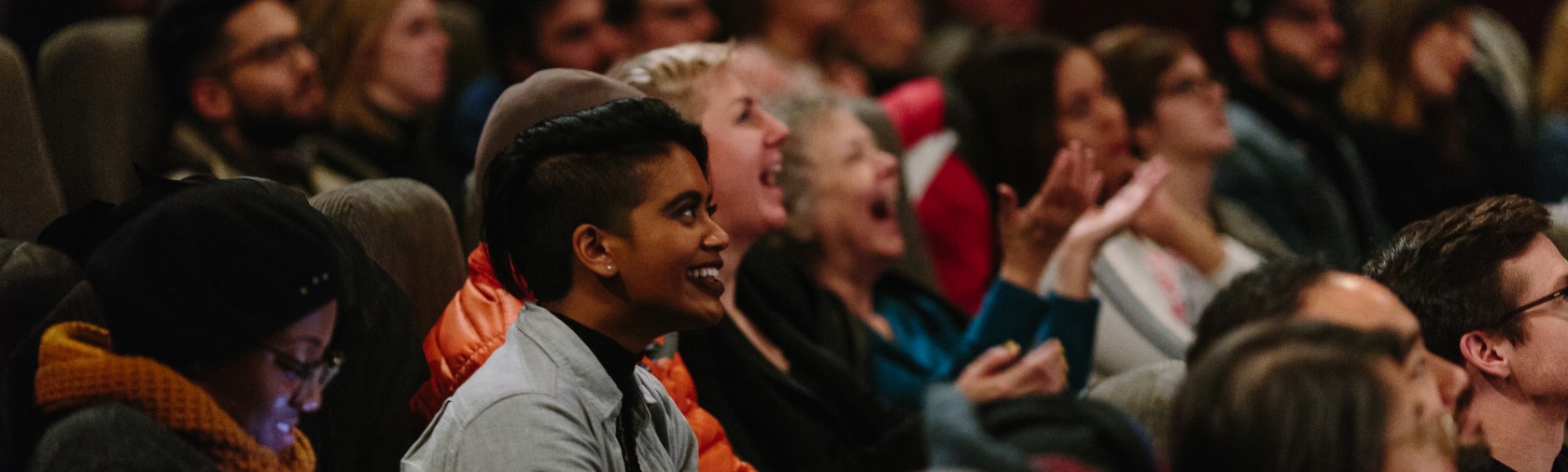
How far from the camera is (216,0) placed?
3.38 meters

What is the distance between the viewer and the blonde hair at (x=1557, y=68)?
5.25 metres

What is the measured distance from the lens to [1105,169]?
159 inches

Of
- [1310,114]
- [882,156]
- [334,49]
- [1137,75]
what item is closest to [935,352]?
[882,156]

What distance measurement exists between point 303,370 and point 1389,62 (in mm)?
4109

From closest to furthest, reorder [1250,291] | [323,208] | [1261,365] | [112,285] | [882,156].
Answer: [1261,365] → [112,285] → [1250,291] → [323,208] → [882,156]

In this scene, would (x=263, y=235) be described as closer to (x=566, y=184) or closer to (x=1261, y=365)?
(x=566, y=184)

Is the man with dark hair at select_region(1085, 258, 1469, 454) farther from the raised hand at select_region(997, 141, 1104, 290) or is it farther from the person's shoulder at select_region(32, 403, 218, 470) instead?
the raised hand at select_region(997, 141, 1104, 290)

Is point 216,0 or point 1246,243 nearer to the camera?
point 216,0

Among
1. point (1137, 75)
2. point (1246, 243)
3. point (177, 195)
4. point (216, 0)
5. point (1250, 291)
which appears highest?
point (177, 195)

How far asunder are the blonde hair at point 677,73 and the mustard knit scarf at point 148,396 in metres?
1.22

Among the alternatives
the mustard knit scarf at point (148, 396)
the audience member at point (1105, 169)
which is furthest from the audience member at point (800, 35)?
the mustard knit scarf at point (148, 396)

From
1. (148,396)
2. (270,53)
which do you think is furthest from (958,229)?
(148,396)

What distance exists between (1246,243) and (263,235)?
3003 mm

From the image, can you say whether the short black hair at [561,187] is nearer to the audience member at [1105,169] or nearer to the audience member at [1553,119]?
the audience member at [1105,169]
